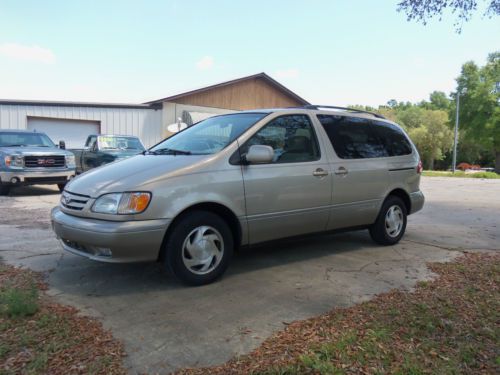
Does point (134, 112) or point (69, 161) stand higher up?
point (134, 112)

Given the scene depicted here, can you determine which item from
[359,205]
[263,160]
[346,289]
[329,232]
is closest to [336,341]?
[346,289]

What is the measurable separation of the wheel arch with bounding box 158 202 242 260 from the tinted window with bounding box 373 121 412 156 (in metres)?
2.62

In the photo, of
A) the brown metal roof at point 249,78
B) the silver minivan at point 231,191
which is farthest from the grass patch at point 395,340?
the brown metal roof at point 249,78

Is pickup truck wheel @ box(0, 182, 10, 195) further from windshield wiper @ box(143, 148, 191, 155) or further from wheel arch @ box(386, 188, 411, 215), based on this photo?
wheel arch @ box(386, 188, 411, 215)

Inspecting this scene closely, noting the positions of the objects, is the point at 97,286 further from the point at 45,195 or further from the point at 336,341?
the point at 45,195

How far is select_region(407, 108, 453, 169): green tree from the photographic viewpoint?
53281mm

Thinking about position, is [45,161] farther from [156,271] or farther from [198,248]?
[198,248]

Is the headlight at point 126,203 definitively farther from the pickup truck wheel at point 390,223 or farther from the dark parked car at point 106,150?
the dark parked car at point 106,150

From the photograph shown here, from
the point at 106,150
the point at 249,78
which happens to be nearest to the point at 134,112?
the point at 249,78

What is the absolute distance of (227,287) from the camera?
160 inches

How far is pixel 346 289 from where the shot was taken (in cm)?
405

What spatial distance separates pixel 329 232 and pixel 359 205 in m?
0.55

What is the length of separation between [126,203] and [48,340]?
123 centimetres

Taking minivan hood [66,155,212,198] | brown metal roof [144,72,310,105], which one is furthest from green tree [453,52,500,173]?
minivan hood [66,155,212,198]
